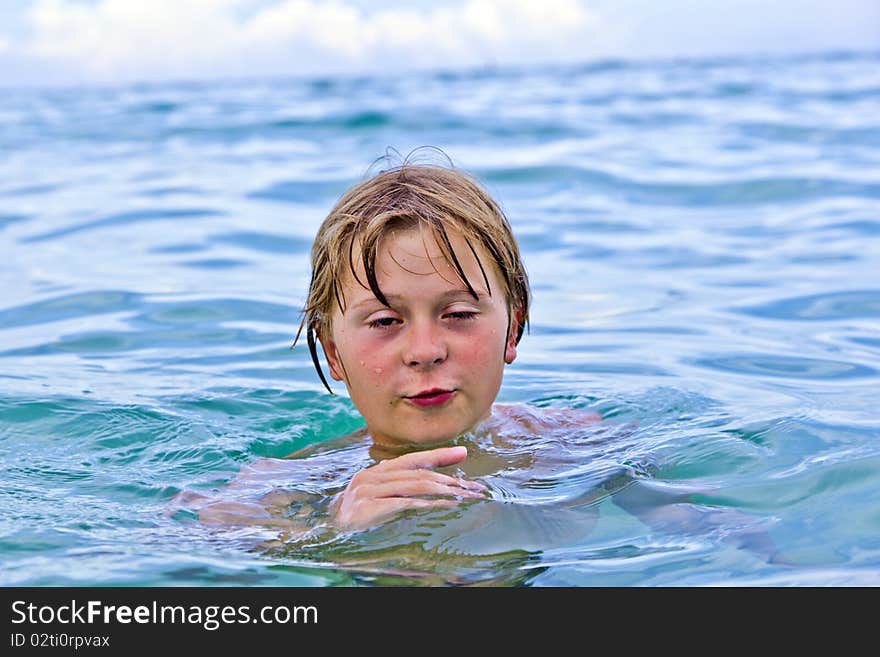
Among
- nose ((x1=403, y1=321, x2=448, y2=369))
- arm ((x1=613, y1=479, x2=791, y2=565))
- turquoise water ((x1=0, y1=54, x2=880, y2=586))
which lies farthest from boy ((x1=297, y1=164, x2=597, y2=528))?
arm ((x1=613, y1=479, x2=791, y2=565))

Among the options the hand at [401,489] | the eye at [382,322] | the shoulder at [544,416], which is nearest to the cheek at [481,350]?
the eye at [382,322]

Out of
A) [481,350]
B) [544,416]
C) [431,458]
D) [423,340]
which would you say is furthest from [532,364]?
[431,458]

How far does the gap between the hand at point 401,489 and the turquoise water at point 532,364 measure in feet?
0.16

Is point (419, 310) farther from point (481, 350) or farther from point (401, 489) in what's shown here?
point (401, 489)

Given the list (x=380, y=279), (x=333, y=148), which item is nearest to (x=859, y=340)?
(x=380, y=279)

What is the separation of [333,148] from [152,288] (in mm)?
7052

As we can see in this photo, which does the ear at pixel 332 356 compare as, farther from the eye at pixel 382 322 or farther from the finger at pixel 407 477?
the finger at pixel 407 477

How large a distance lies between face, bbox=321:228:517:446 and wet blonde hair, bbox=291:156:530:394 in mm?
28

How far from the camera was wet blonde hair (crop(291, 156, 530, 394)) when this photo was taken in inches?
133

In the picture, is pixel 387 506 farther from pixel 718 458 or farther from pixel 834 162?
pixel 834 162

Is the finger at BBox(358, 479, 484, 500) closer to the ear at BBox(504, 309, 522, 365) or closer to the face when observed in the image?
the face

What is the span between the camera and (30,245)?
7.88m
